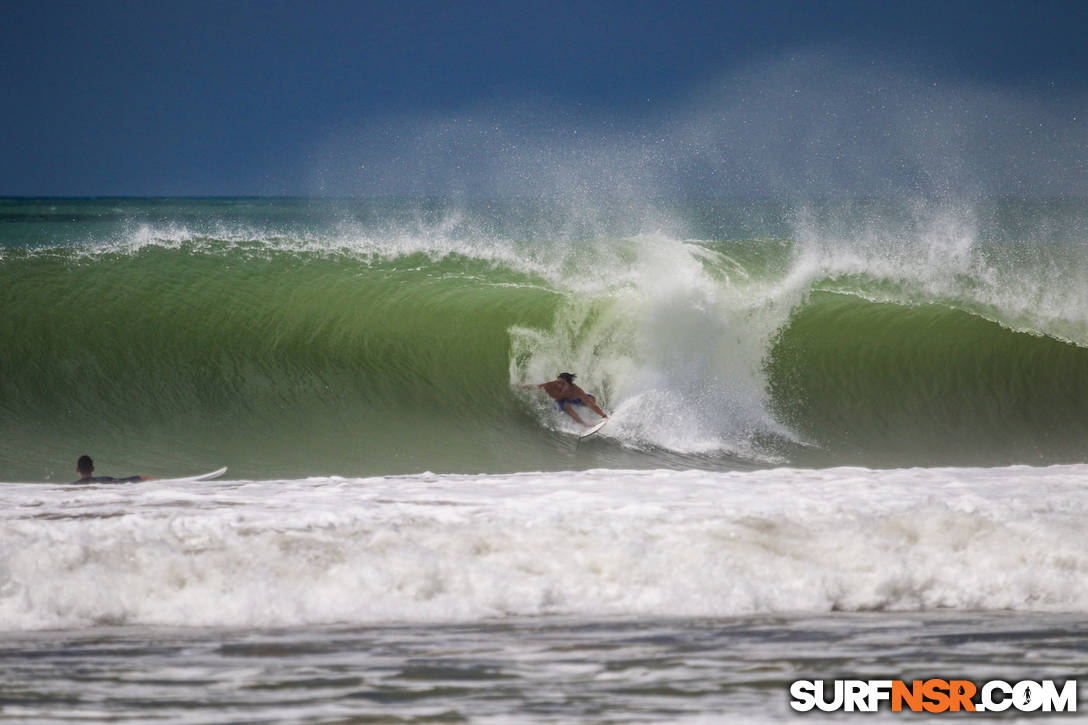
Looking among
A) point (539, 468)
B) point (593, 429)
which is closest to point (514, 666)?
point (539, 468)

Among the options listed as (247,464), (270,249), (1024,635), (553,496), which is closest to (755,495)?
(553,496)

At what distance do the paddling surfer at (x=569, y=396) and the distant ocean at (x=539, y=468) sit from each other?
0.29 m

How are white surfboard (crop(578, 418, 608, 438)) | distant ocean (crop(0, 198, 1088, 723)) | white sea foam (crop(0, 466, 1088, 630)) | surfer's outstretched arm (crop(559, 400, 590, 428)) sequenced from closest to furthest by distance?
distant ocean (crop(0, 198, 1088, 723)) → white sea foam (crop(0, 466, 1088, 630)) → white surfboard (crop(578, 418, 608, 438)) → surfer's outstretched arm (crop(559, 400, 590, 428))

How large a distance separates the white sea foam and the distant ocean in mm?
14

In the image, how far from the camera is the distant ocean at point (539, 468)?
124 inches

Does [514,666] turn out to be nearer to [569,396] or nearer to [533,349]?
[569,396]

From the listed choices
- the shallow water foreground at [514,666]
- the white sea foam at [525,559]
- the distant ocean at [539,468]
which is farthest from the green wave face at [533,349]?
the shallow water foreground at [514,666]

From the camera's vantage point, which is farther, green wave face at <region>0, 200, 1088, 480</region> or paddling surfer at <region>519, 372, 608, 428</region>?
paddling surfer at <region>519, 372, 608, 428</region>

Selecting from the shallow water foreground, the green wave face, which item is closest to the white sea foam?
the shallow water foreground

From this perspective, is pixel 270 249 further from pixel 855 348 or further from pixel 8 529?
pixel 8 529

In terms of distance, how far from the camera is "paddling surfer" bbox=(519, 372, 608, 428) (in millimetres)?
8914

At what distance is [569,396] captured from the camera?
8.99 metres

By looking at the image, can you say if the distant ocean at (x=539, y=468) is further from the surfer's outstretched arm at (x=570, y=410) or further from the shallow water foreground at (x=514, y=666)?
the surfer's outstretched arm at (x=570, y=410)

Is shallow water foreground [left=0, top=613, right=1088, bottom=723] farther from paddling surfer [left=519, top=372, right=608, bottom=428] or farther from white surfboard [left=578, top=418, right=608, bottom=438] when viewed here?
paddling surfer [left=519, top=372, right=608, bottom=428]
